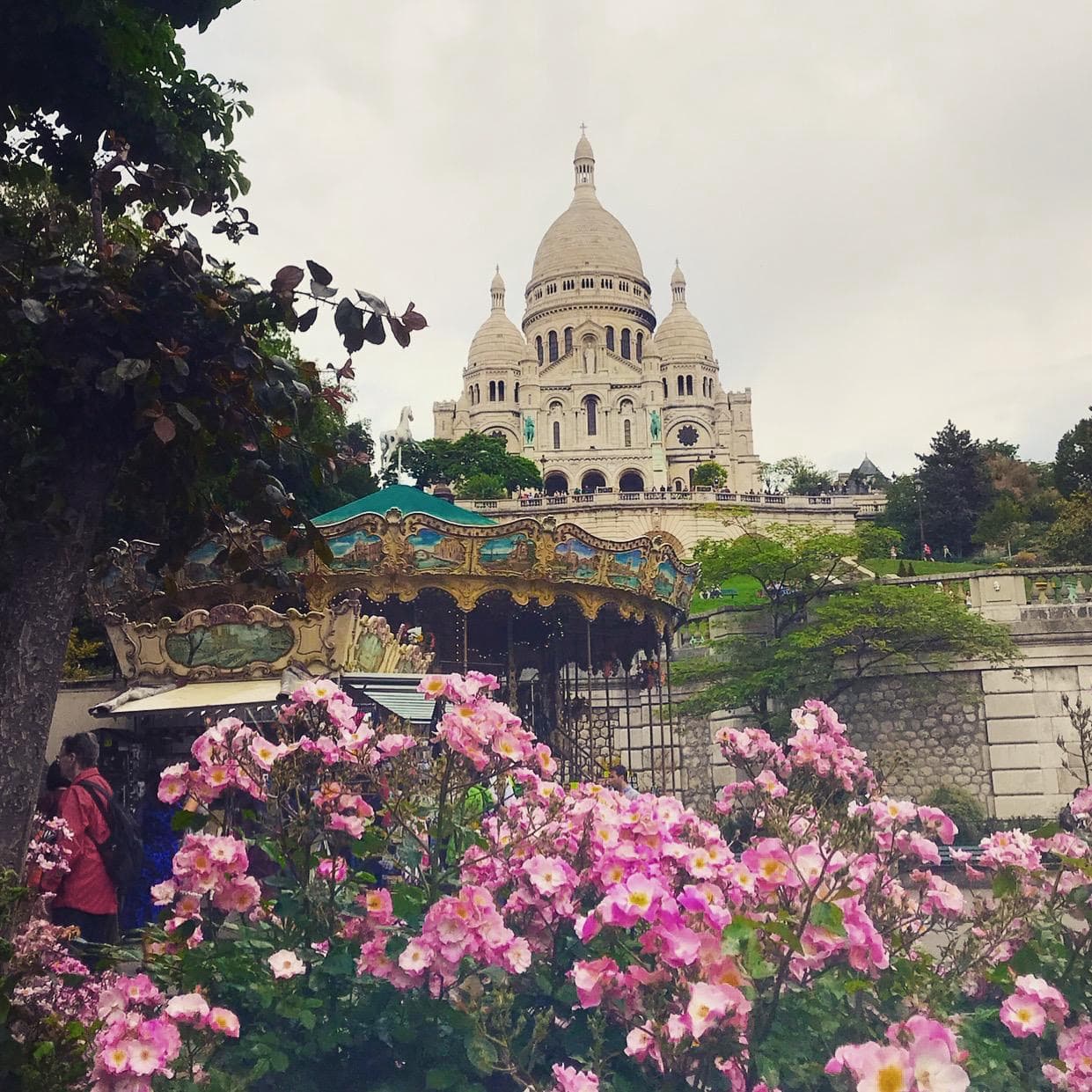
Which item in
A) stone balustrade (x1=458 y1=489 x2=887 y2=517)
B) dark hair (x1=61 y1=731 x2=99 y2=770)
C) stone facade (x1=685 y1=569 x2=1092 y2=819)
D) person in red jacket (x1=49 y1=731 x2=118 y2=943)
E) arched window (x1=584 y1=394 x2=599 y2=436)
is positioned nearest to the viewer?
person in red jacket (x1=49 y1=731 x2=118 y2=943)

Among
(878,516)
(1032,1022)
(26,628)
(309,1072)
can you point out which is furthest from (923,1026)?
(878,516)

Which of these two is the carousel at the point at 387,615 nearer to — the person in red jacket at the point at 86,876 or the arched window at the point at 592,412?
the person in red jacket at the point at 86,876

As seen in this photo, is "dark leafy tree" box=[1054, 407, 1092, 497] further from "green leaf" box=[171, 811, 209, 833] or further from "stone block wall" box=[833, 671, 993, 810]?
"green leaf" box=[171, 811, 209, 833]

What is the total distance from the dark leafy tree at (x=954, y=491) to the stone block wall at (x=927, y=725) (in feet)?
88.3

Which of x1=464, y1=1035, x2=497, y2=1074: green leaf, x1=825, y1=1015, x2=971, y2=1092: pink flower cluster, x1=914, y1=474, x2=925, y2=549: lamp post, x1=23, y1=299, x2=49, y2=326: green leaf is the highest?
x1=914, y1=474, x2=925, y2=549: lamp post

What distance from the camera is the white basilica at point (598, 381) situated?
7381cm

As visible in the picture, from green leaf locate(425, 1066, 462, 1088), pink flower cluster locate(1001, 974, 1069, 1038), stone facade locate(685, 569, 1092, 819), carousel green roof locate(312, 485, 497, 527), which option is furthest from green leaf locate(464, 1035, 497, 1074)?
stone facade locate(685, 569, 1092, 819)

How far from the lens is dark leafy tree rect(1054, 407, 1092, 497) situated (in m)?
42.2

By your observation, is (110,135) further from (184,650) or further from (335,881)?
(184,650)

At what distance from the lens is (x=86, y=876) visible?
679 centimetres

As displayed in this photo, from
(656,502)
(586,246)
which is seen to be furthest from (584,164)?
(656,502)

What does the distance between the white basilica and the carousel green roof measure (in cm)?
5681

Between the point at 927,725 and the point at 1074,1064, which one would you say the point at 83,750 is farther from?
the point at 927,725

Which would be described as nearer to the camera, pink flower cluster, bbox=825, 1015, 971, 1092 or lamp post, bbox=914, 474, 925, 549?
pink flower cluster, bbox=825, 1015, 971, 1092
